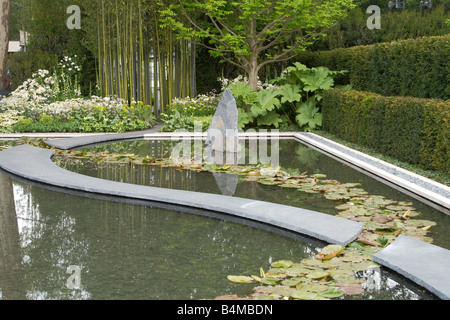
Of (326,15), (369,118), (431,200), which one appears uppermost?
(326,15)

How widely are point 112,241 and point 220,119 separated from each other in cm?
569

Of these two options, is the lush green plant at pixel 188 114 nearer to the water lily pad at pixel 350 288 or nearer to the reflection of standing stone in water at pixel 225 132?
the reflection of standing stone in water at pixel 225 132

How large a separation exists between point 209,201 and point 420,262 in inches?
106

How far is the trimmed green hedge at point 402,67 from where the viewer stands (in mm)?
9568

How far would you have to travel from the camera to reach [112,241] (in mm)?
5012

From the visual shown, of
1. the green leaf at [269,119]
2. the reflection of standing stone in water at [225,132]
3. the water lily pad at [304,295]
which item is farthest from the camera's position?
the green leaf at [269,119]

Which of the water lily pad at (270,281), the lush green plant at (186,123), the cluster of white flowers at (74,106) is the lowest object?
the water lily pad at (270,281)

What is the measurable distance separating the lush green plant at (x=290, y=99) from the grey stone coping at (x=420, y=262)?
1013cm

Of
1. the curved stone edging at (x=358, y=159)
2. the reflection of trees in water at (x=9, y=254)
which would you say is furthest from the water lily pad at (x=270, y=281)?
the curved stone edging at (x=358, y=159)

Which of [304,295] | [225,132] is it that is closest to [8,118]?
[225,132]
